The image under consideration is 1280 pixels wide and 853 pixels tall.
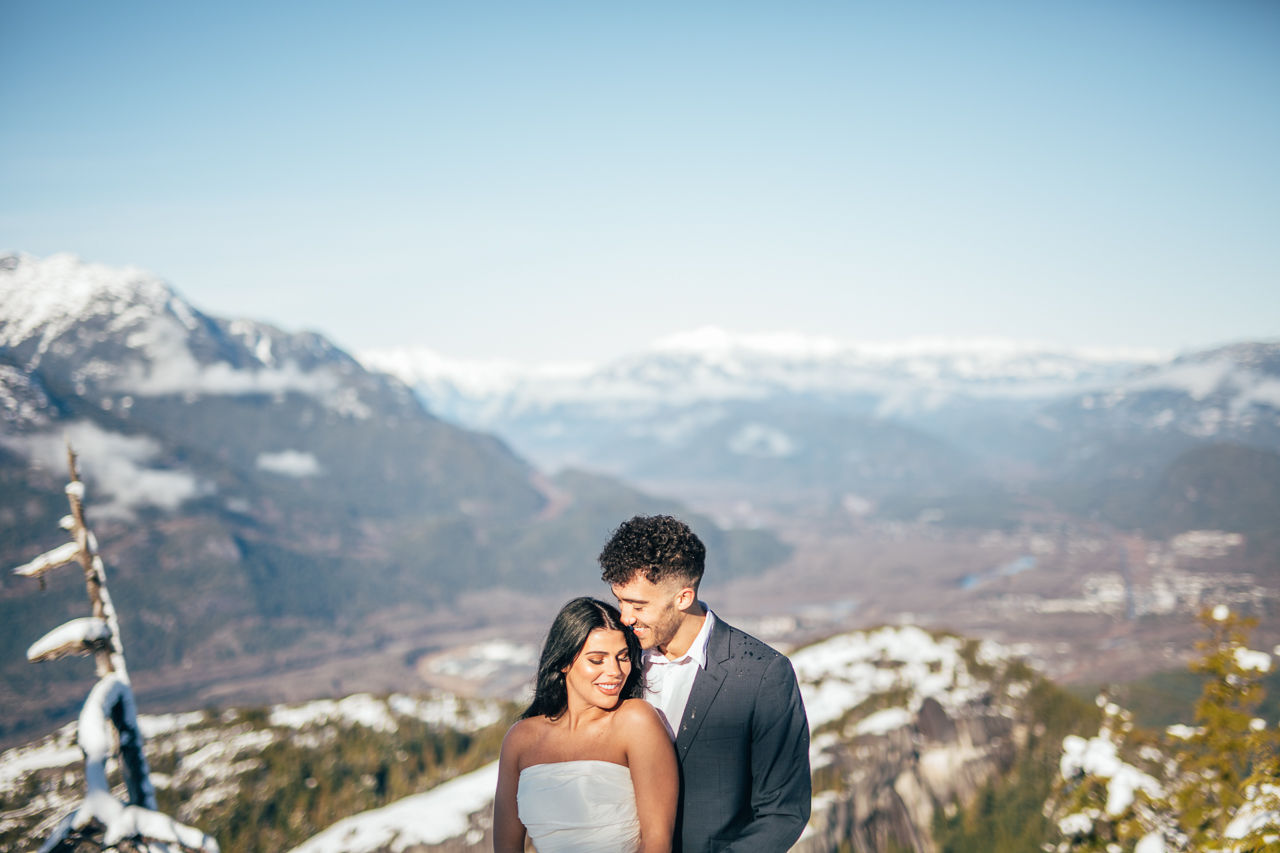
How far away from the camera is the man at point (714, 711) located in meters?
4.67

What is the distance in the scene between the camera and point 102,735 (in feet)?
24.8

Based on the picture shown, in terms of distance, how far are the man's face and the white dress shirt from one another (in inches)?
8.4

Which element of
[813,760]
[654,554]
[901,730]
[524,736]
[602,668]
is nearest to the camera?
[602,668]

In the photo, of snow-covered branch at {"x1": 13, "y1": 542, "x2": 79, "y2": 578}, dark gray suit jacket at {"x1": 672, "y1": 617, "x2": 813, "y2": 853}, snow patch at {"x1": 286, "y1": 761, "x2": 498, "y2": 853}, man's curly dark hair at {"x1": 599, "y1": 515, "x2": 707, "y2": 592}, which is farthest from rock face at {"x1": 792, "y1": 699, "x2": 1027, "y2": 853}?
snow-covered branch at {"x1": 13, "y1": 542, "x2": 79, "y2": 578}

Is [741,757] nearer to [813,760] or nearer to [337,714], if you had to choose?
[813,760]

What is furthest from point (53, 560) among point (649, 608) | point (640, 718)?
point (640, 718)

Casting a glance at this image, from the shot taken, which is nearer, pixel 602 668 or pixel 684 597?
pixel 602 668

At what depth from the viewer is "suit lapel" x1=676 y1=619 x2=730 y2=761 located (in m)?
4.71

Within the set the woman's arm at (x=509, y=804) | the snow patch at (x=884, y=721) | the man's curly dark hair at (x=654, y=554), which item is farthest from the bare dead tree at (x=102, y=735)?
the snow patch at (x=884, y=721)

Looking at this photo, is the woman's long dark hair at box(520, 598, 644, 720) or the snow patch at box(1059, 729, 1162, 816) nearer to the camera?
the woman's long dark hair at box(520, 598, 644, 720)

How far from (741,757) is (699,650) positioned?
0.73m

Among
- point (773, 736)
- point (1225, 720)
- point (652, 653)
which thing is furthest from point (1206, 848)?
point (652, 653)

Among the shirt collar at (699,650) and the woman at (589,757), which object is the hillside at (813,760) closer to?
the woman at (589,757)

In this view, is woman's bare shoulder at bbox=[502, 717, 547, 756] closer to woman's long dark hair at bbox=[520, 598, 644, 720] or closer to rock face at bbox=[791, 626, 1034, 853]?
woman's long dark hair at bbox=[520, 598, 644, 720]
